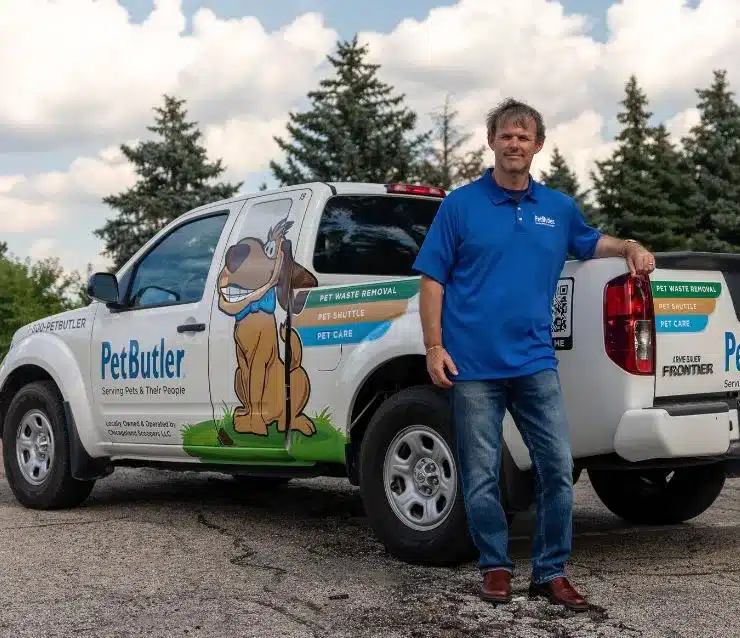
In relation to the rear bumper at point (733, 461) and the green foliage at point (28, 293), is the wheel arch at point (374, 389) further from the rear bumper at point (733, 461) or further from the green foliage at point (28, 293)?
the green foliage at point (28, 293)

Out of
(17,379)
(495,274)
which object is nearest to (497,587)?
(495,274)

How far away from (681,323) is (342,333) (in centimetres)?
166

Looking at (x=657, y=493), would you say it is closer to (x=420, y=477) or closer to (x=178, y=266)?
(x=420, y=477)

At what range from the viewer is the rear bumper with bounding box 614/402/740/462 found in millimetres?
4680

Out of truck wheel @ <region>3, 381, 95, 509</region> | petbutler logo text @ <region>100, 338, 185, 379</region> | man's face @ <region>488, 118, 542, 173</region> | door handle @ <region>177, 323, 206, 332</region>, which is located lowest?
truck wheel @ <region>3, 381, 95, 509</region>

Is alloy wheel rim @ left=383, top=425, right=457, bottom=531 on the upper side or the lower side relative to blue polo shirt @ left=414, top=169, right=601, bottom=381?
lower

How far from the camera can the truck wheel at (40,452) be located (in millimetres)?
7414

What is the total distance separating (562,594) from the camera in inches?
174

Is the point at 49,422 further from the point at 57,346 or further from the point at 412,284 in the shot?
the point at 412,284

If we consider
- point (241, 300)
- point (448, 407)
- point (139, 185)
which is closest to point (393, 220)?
point (241, 300)

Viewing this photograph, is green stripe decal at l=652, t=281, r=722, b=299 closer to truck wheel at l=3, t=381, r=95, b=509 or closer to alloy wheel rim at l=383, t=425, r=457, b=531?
alloy wheel rim at l=383, t=425, r=457, b=531

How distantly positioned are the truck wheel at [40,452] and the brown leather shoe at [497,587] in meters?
3.70

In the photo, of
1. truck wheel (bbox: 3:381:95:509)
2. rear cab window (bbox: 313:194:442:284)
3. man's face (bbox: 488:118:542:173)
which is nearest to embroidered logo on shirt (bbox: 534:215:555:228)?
man's face (bbox: 488:118:542:173)

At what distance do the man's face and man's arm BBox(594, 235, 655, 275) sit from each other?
469 millimetres
